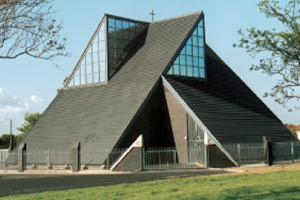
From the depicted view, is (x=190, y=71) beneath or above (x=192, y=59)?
beneath

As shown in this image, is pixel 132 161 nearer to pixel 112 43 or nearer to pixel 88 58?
pixel 112 43

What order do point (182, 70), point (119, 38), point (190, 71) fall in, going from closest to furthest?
1. point (182, 70)
2. point (190, 71)
3. point (119, 38)

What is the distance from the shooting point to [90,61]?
1608 inches

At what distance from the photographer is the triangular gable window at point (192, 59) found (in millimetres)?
36594

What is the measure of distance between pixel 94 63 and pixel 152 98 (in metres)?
9.52

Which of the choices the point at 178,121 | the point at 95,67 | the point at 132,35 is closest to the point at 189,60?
the point at 178,121

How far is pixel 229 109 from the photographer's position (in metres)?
34.8

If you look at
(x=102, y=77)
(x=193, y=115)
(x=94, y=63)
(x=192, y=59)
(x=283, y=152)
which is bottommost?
(x=283, y=152)

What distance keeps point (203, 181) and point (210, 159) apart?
10252 mm

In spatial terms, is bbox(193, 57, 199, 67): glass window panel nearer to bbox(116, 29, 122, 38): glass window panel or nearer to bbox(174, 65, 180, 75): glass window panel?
bbox(174, 65, 180, 75): glass window panel

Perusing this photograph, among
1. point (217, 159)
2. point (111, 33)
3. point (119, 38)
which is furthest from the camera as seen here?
point (119, 38)

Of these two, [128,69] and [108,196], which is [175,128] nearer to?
[128,69]

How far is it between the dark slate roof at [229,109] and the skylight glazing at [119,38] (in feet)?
24.0

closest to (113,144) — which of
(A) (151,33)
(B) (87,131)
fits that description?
(B) (87,131)
